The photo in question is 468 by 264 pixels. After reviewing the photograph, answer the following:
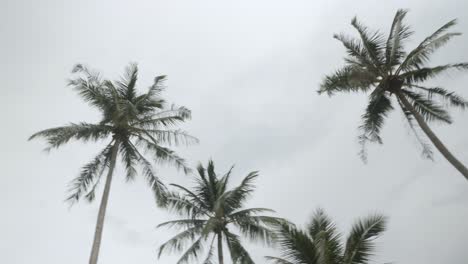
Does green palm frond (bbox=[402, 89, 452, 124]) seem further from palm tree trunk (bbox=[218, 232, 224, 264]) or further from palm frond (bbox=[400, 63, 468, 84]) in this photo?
palm tree trunk (bbox=[218, 232, 224, 264])

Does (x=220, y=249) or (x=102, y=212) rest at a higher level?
(x=102, y=212)

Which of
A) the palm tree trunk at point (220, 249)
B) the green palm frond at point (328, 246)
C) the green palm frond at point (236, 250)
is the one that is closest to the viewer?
the green palm frond at point (328, 246)

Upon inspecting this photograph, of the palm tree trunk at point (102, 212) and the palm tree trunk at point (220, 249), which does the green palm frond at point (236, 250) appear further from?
the palm tree trunk at point (102, 212)

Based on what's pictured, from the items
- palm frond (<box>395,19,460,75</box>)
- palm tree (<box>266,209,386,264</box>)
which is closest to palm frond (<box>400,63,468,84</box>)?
palm frond (<box>395,19,460,75</box>)

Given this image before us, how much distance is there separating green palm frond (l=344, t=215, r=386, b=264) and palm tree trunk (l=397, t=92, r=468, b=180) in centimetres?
551

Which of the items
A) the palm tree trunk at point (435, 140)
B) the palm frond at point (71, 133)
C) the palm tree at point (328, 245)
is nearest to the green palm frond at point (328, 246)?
the palm tree at point (328, 245)

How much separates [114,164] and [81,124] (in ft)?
7.86

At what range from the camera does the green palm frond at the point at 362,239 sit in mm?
12398

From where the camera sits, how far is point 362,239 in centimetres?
1254

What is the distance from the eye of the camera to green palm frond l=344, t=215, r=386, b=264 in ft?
40.7

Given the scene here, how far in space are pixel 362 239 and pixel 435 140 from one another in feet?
23.1

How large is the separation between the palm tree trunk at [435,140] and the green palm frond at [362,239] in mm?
5513

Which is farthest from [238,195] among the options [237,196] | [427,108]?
[427,108]

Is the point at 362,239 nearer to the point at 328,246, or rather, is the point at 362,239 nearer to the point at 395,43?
the point at 328,246
